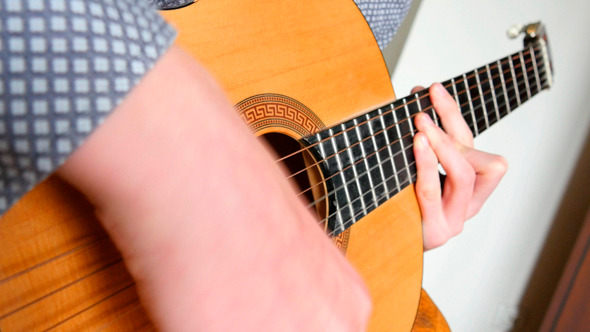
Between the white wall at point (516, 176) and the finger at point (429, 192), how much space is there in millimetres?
781

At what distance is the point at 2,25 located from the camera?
21 centimetres

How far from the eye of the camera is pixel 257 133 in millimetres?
530

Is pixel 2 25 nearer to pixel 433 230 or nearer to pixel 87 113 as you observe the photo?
pixel 87 113

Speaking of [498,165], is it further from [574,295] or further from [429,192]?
[574,295]

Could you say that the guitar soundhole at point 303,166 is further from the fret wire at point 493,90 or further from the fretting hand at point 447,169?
the fret wire at point 493,90

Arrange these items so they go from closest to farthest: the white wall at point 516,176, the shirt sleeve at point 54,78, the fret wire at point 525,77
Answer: the shirt sleeve at point 54,78 < the fret wire at point 525,77 < the white wall at point 516,176

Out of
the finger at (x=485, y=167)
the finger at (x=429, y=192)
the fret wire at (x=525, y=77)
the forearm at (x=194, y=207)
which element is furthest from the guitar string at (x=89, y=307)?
the fret wire at (x=525, y=77)

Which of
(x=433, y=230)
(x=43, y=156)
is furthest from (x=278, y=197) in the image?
(x=433, y=230)

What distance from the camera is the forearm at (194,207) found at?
0.76 ft

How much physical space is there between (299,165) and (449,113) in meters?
0.31

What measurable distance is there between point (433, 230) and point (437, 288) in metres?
0.89

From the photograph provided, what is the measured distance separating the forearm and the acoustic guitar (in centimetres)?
12

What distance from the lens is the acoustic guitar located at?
343 mm

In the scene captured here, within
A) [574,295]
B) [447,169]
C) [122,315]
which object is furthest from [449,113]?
[574,295]
